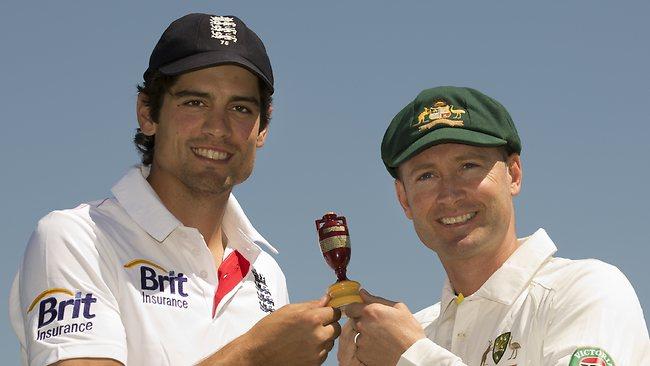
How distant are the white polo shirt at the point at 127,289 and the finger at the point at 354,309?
102 cm

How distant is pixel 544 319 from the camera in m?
5.92

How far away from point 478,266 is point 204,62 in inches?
99.1

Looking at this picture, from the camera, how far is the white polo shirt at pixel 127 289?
→ 20.2ft

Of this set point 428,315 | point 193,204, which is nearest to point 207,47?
point 193,204

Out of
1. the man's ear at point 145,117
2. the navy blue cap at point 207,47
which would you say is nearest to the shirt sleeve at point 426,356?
the navy blue cap at point 207,47

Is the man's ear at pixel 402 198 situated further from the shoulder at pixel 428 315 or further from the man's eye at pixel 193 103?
the man's eye at pixel 193 103

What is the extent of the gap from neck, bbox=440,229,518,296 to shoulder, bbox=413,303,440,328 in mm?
778

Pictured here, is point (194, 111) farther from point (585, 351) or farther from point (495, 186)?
point (585, 351)

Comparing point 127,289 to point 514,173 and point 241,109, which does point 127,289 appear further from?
point 514,173

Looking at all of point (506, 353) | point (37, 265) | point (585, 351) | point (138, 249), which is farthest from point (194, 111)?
point (585, 351)

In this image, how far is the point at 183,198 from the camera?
288 inches

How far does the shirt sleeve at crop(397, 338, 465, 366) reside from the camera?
5750mm

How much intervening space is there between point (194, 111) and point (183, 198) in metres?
0.68

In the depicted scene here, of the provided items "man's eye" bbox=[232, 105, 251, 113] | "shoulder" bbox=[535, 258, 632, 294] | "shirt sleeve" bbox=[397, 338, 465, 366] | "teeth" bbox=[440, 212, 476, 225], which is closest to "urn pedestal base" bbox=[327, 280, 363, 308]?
"shirt sleeve" bbox=[397, 338, 465, 366]
